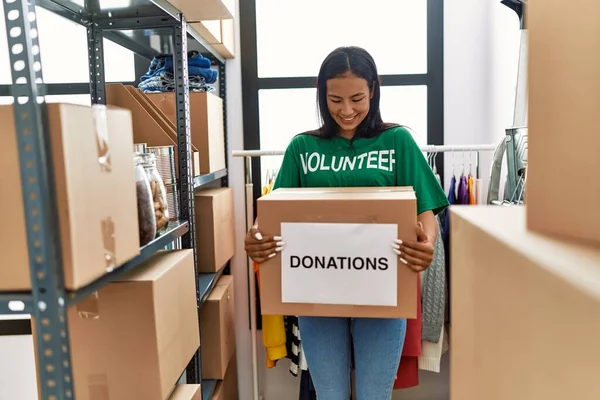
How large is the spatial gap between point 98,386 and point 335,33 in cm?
198

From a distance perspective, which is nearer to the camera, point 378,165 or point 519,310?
point 519,310

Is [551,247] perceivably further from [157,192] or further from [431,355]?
[431,355]

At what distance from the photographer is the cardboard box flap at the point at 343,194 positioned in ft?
3.97

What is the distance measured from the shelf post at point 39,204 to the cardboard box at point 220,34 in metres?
1.10

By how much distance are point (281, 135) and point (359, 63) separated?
3.60 feet

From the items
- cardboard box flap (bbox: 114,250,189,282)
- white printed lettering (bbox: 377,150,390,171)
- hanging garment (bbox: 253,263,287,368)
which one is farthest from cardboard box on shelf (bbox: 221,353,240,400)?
white printed lettering (bbox: 377,150,390,171)

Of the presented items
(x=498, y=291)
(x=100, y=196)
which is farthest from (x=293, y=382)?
(x=498, y=291)

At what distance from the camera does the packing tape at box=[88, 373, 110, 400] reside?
1.01m

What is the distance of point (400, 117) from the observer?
2.53 m

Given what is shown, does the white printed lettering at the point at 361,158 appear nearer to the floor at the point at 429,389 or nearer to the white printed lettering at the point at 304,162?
the white printed lettering at the point at 304,162

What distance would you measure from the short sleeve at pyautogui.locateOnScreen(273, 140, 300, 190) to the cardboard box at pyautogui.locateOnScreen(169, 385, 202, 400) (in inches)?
25.4

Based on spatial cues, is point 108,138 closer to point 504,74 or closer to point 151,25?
point 151,25

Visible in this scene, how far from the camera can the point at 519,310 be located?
1.35 feet

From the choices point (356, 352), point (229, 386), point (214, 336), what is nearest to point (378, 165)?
Result: point (356, 352)
